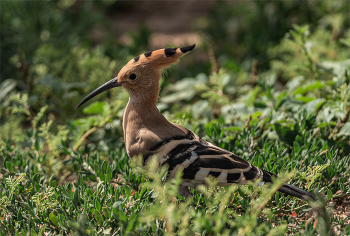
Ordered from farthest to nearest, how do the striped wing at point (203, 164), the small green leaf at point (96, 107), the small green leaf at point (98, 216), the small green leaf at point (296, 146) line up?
the small green leaf at point (96, 107) → the small green leaf at point (296, 146) → the striped wing at point (203, 164) → the small green leaf at point (98, 216)

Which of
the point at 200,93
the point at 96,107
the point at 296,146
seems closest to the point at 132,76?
the point at 96,107

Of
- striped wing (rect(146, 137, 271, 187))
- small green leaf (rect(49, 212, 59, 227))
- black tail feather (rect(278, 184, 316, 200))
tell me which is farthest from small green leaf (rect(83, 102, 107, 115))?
black tail feather (rect(278, 184, 316, 200))

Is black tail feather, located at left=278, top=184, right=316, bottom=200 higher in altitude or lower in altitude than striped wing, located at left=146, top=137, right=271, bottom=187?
lower

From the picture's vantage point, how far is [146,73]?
248 centimetres

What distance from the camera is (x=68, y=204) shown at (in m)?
2.18

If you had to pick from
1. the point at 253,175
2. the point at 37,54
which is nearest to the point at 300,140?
the point at 253,175

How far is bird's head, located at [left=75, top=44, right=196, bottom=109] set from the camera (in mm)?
2412

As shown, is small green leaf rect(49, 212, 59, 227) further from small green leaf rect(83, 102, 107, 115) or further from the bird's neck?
small green leaf rect(83, 102, 107, 115)

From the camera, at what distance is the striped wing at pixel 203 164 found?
2.17 meters

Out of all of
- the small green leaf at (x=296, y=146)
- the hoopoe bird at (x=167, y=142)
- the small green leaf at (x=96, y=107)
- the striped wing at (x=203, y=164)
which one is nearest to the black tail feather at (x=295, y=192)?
the hoopoe bird at (x=167, y=142)

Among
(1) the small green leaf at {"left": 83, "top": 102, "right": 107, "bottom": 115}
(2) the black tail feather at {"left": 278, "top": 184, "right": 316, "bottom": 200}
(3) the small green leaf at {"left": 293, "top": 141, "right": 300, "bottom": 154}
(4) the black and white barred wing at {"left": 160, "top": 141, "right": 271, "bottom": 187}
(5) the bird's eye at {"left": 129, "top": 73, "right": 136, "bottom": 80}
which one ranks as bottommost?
(2) the black tail feather at {"left": 278, "top": 184, "right": 316, "bottom": 200}

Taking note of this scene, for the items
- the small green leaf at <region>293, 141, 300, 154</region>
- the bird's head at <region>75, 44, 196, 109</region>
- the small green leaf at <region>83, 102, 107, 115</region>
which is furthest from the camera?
the small green leaf at <region>83, 102, 107, 115</region>

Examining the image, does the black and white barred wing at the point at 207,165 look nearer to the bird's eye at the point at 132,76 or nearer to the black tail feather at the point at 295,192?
the black tail feather at the point at 295,192

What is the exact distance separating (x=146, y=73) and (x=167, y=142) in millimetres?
529
